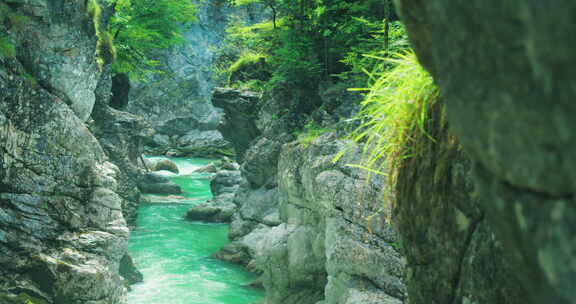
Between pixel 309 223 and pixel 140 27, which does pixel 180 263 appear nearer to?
pixel 309 223

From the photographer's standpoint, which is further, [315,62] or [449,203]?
[315,62]

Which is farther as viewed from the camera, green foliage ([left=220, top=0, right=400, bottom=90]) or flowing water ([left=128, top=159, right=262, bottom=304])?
flowing water ([left=128, top=159, right=262, bottom=304])

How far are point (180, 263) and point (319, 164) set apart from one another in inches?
300

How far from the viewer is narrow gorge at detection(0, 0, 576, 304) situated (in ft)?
4.18

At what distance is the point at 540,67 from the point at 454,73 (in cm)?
35

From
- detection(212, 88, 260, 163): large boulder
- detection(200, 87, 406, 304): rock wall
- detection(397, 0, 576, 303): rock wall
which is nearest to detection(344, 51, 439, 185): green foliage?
detection(200, 87, 406, 304): rock wall

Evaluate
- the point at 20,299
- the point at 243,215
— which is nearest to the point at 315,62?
the point at 243,215

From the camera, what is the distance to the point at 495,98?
1326 mm

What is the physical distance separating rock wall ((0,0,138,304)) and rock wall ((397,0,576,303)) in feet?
26.0

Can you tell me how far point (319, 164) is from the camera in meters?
8.41

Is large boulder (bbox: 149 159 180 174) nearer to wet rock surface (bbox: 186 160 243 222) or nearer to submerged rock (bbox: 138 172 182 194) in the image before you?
submerged rock (bbox: 138 172 182 194)

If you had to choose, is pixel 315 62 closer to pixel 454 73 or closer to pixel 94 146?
pixel 94 146

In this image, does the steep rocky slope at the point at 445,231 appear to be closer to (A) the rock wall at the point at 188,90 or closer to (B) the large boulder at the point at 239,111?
(B) the large boulder at the point at 239,111

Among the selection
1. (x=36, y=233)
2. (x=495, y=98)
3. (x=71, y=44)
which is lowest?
(x=36, y=233)
